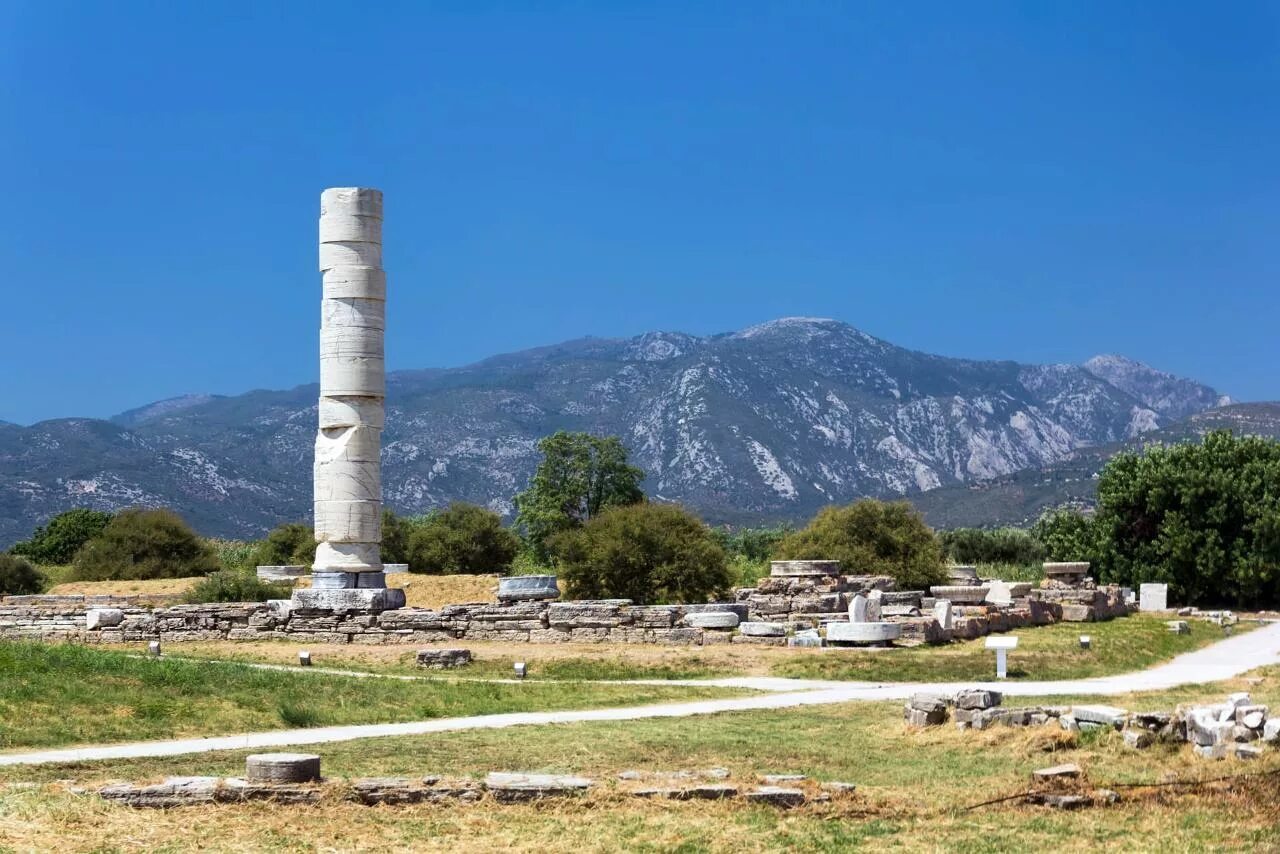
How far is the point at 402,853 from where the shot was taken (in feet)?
33.2

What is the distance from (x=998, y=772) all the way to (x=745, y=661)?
11.8m

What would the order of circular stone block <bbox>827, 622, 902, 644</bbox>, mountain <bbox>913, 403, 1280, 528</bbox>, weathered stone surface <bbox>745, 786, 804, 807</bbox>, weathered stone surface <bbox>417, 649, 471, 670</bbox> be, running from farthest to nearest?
mountain <bbox>913, 403, 1280, 528</bbox> < circular stone block <bbox>827, 622, 902, 644</bbox> < weathered stone surface <bbox>417, 649, 471, 670</bbox> < weathered stone surface <bbox>745, 786, 804, 807</bbox>

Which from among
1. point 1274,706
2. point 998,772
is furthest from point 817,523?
point 998,772

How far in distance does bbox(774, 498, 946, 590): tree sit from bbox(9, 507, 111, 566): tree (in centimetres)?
2905

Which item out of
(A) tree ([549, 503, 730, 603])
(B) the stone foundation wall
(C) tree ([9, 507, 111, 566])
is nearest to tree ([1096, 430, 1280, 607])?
(B) the stone foundation wall

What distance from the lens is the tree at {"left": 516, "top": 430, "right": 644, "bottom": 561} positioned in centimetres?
6203

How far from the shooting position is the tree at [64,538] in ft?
192

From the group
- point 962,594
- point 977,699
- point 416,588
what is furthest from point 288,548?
point 977,699

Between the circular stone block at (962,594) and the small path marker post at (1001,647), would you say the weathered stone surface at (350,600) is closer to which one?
the small path marker post at (1001,647)

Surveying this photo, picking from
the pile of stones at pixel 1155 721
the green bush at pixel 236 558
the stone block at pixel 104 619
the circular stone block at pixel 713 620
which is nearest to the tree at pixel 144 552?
the green bush at pixel 236 558

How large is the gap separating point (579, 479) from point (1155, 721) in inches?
1934

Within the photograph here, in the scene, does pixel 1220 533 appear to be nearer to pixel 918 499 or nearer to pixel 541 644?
pixel 541 644

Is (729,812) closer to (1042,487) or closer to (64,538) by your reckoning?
(64,538)

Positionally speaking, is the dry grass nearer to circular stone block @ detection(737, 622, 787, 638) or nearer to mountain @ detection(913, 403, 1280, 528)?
circular stone block @ detection(737, 622, 787, 638)
